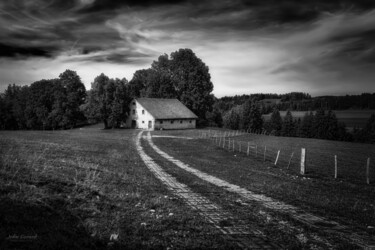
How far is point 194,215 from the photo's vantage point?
26.9ft

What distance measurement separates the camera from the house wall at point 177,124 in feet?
204

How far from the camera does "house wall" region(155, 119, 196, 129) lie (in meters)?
62.2

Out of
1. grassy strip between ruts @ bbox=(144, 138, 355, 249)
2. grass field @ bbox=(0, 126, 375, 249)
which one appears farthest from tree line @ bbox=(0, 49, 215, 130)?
grassy strip between ruts @ bbox=(144, 138, 355, 249)

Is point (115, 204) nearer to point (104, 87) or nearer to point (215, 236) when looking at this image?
point (215, 236)

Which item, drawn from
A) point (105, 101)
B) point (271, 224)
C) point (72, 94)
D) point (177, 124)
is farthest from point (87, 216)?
point (72, 94)

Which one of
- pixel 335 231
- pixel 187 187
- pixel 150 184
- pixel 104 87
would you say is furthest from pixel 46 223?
pixel 104 87

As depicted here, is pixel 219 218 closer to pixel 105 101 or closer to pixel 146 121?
pixel 105 101

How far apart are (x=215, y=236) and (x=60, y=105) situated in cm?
6691

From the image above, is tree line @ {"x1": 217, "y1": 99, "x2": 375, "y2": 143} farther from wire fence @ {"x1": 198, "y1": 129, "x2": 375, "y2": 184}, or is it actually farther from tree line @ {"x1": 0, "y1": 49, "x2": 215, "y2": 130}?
wire fence @ {"x1": 198, "y1": 129, "x2": 375, "y2": 184}

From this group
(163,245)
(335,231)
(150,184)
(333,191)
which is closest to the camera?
(163,245)

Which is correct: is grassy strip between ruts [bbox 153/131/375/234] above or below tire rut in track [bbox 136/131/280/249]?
below

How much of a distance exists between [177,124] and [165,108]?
17.7 ft

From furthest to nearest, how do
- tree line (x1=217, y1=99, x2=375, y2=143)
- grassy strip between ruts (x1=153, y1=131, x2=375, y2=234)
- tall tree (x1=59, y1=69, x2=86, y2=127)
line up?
tree line (x1=217, y1=99, x2=375, y2=143) < tall tree (x1=59, y1=69, x2=86, y2=127) < grassy strip between ruts (x1=153, y1=131, x2=375, y2=234)

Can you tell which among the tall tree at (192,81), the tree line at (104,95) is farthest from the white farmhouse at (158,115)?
the tall tree at (192,81)
